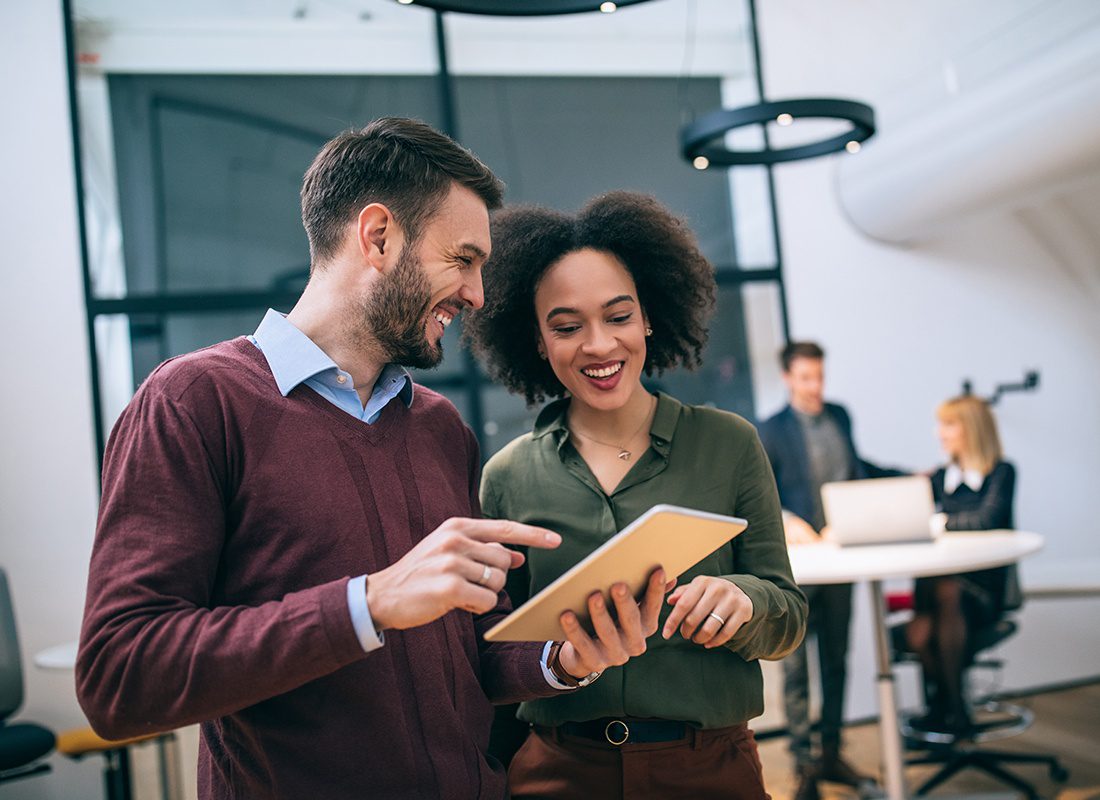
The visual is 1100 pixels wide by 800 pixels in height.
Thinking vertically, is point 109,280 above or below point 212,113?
below

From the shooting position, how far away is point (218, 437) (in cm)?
122

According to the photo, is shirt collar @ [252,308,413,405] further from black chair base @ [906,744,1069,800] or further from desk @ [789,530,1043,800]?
black chair base @ [906,744,1069,800]

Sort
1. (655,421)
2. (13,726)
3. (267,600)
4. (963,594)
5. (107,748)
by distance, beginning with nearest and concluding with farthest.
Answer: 1. (267,600)
2. (655,421)
3. (107,748)
4. (13,726)
5. (963,594)

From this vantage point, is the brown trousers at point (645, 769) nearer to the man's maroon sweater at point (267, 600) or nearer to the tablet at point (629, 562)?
the man's maroon sweater at point (267, 600)

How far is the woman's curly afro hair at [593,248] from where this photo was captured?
182 cm

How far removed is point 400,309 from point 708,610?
62 centimetres

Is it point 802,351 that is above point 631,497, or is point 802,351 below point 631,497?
above

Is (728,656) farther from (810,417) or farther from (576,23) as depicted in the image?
(576,23)

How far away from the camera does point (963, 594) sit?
4.16 metres

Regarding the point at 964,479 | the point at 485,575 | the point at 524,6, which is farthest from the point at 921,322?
the point at 485,575

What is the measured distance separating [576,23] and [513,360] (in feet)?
13.2

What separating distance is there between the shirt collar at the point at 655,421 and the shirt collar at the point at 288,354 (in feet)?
1.70

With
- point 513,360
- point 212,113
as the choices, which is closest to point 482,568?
point 513,360

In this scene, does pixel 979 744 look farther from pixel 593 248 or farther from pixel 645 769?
pixel 593 248
